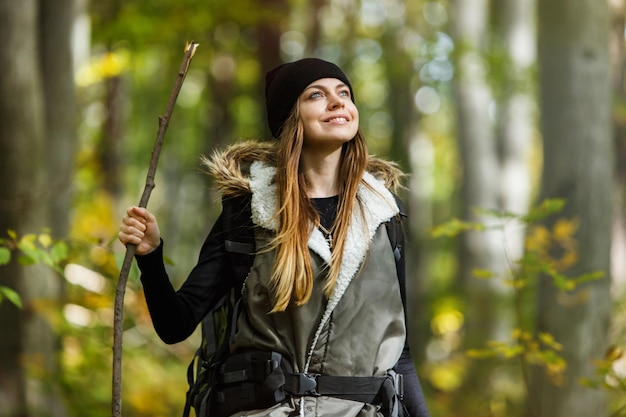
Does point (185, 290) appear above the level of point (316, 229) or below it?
below

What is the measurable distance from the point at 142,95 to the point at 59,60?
17.2m

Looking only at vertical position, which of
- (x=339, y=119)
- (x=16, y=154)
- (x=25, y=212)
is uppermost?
(x=16, y=154)

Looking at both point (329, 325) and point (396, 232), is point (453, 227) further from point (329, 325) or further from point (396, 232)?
point (329, 325)

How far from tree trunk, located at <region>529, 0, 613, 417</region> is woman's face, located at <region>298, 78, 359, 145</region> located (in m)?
3.37

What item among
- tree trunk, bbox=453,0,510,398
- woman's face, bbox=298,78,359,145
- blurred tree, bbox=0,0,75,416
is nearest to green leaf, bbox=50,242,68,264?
woman's face, bbox=298,78,359,145

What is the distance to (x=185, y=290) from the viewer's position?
2920 mm

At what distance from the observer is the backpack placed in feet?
9.48

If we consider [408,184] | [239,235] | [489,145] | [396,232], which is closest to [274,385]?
[239,235]

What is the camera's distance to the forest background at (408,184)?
19.4 ft

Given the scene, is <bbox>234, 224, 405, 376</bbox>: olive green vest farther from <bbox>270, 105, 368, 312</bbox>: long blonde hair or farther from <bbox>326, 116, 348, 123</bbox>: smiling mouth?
<bbox>326, 116, 348, 123</bbox>: smiling mouth

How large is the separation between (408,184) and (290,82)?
358 inches

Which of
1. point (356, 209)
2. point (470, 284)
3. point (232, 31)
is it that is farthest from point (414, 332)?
point (356, 209)

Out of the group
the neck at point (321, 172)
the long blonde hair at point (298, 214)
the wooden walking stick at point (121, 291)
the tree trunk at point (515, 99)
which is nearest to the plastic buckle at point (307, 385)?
the long blonde hair at point (298, 214)

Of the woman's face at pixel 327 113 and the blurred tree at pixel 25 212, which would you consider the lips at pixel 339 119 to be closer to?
the woman's face at pixel 327 113
